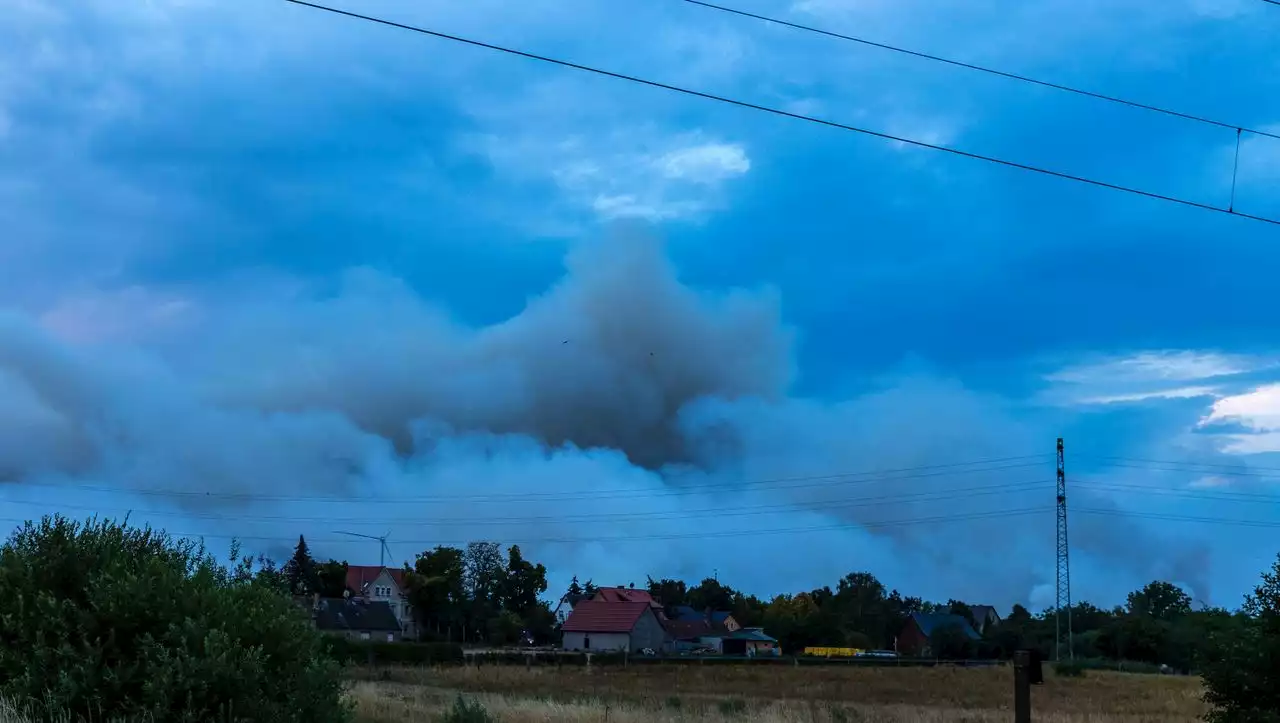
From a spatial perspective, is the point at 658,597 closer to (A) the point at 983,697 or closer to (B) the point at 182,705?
(A) the point at 983,697

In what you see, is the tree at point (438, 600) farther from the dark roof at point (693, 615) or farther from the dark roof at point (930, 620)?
the dark roof at point (930, 620)

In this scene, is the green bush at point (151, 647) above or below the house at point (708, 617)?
above

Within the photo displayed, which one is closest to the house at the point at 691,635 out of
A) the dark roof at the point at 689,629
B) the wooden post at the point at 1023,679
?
the dark roof at the point at 689,629

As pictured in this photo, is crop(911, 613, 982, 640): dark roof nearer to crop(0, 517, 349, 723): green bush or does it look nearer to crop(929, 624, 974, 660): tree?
crop(929, 624, 974, 660): tree

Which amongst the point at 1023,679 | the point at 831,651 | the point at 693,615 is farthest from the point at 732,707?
the point at 693,615

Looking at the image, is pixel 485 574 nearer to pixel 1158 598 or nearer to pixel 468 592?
pixel 468 592

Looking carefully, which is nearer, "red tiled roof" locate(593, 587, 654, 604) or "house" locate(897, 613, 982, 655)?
"house" locate(897, 613, 982, 655)

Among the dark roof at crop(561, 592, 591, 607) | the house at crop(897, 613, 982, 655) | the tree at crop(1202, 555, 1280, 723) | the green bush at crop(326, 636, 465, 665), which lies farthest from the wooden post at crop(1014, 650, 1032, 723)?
the dark roof at crop(561, 592, 591, 607)

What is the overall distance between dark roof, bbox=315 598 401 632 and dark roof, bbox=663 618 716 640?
114ft

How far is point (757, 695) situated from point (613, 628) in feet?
225

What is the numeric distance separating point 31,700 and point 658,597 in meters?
161

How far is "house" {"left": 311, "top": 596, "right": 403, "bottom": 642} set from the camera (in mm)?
101200

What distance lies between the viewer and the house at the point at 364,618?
101 m

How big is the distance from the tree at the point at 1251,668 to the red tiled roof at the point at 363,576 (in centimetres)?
12904
